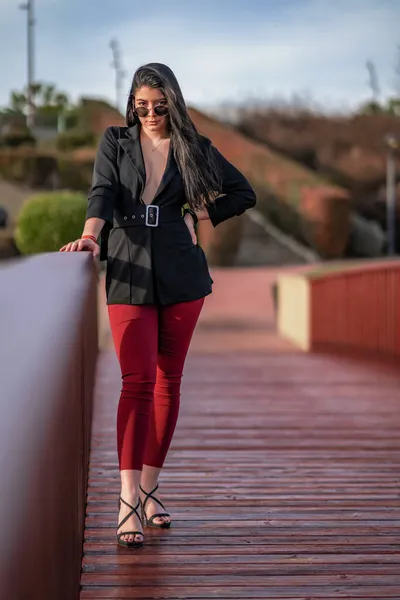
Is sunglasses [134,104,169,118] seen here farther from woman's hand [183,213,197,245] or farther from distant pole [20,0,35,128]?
distant pole [20,0,35,128]

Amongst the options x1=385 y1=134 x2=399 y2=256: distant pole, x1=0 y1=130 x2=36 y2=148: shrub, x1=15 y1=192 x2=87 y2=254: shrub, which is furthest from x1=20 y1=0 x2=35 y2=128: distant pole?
x1=15 y1=192 x2=87 y2=254: shrub

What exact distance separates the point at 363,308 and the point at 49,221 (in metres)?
14.0

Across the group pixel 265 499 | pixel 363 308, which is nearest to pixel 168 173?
pixel 265 499

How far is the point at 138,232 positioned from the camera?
355 centimetres

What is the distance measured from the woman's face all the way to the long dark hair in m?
0.02

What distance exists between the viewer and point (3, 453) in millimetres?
952

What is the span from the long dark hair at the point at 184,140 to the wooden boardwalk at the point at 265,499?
111 cm

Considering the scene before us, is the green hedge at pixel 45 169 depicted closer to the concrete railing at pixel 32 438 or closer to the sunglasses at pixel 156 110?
the sunglasses at pixel 156 110

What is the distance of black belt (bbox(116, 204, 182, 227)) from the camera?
139 inches

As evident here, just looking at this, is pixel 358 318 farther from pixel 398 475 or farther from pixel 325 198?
pixel 325 198

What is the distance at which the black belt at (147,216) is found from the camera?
3537 millimetres

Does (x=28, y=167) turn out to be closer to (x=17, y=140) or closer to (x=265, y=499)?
(x=17, y=140)

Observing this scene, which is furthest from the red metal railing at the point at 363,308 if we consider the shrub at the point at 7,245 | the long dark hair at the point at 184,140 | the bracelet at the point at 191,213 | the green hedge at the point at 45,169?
the green hedge at the point at 45,169

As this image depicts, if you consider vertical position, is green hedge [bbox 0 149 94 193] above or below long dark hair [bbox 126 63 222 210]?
above
